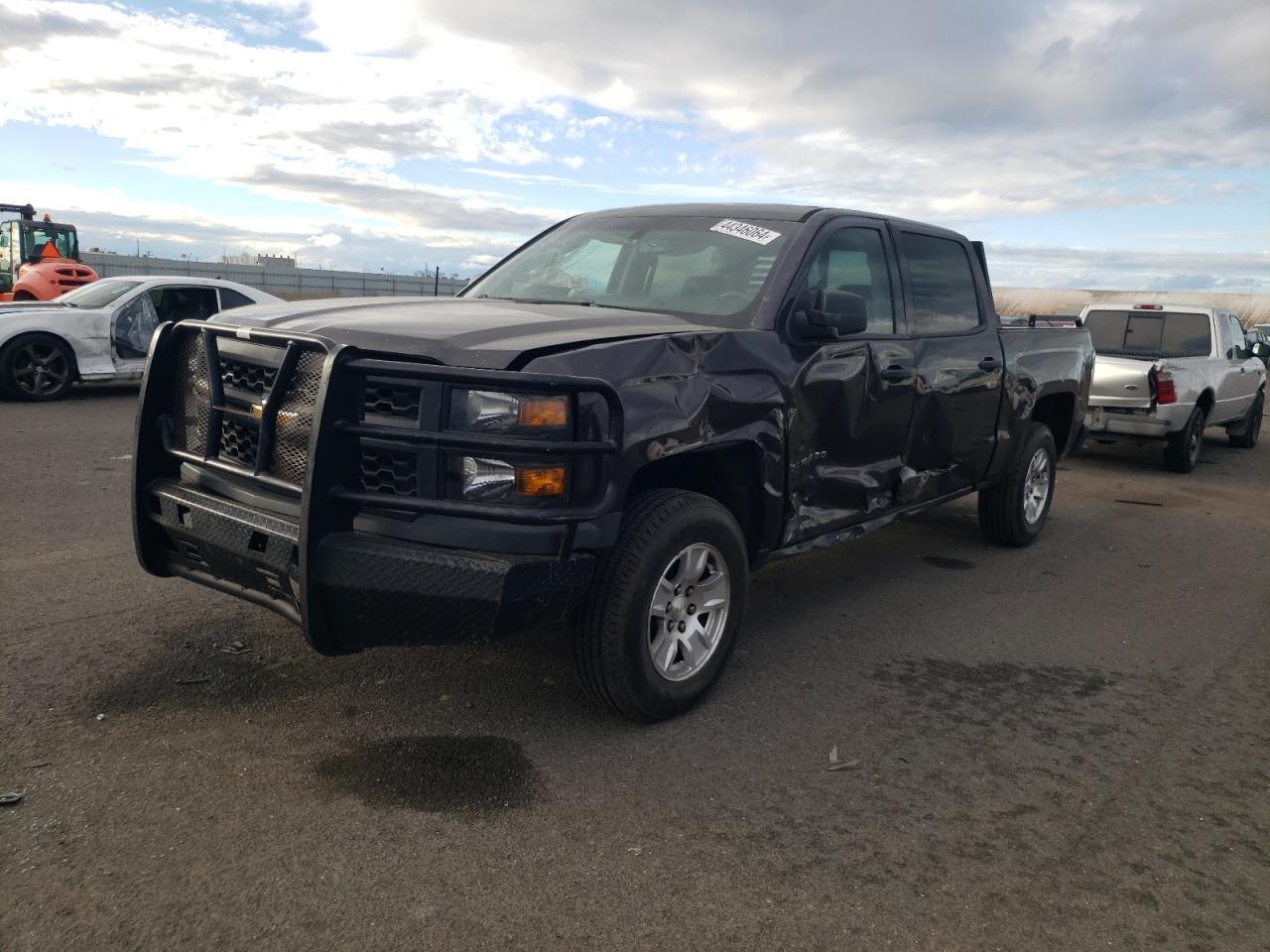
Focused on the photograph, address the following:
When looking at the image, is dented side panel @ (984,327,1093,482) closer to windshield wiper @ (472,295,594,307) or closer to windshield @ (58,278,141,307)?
windshield wiper @ (472,295,594,307)

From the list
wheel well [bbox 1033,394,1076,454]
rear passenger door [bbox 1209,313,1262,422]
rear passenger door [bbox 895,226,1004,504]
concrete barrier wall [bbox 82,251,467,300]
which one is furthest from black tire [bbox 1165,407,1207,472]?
concrete barrier wall [bbox 82,251,467,300]

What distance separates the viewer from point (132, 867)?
8.86 feet

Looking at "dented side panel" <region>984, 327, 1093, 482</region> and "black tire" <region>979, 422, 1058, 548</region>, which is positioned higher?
"dented side panel" <region>984, 327, 1093, 482</region>

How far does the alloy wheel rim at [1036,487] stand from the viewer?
267 inches

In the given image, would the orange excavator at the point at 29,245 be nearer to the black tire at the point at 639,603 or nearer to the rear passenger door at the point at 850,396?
the rear passenger door at the point at 850,396

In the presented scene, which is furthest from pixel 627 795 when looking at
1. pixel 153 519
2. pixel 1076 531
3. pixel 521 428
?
pixel 1076 531

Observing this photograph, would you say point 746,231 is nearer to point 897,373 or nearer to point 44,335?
point 897,373

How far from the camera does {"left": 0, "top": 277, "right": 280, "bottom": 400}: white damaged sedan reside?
11.4 m

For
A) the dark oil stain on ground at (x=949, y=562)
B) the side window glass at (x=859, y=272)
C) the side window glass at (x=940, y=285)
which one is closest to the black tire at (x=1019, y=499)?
the dark oil stain on ground at (x=949, y=562)

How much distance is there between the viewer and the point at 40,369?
11.5 meters

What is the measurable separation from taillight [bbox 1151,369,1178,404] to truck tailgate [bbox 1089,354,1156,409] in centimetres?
6

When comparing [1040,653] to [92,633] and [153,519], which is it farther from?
[92,633]

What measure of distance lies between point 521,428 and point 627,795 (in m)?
1.20

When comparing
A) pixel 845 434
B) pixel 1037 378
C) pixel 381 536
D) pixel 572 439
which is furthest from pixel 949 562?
pixel 381 536
